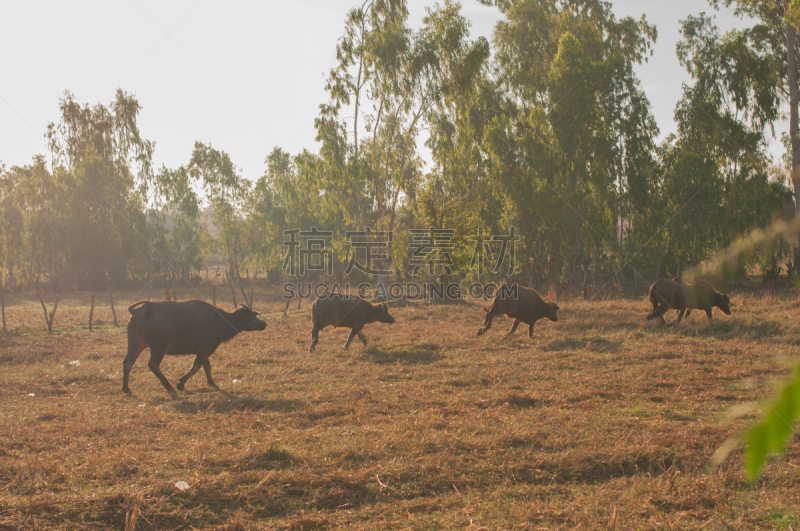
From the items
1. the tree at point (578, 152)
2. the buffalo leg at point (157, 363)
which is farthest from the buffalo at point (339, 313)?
the tree at point (578, 152)

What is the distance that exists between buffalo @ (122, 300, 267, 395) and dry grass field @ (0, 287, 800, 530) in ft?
1.54

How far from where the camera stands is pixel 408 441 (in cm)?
596

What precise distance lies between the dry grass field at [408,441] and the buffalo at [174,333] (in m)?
0.47

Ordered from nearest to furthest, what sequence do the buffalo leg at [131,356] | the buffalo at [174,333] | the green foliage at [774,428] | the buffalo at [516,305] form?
1. the green foliage at [774,428]
2. the buffalo leg at [131,356]
3. the buffalo at [174,333]
4. the buffalo at [516,305]

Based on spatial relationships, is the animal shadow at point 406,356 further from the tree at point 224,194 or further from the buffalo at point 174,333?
the tree at point 224,194

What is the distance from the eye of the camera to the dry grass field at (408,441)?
14.2 feet

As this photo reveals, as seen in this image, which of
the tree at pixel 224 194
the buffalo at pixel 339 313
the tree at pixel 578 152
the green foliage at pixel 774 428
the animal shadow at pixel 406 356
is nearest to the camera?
the green foliage at pixel 774 428

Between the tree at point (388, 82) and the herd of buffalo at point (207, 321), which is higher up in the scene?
the tree at point (388, 82)

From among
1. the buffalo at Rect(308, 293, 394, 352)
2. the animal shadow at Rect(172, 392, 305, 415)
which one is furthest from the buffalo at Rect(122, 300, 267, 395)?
the buffalo at Rect(308, 293, 394, 352)

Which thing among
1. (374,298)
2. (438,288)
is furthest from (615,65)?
(374,298)

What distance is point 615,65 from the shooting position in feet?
82.6

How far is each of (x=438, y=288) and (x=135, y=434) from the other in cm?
2109

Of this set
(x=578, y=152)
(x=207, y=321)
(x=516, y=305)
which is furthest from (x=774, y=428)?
(x=578, y=152)

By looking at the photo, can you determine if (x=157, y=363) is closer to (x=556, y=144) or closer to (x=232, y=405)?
(x=232, y=405)
